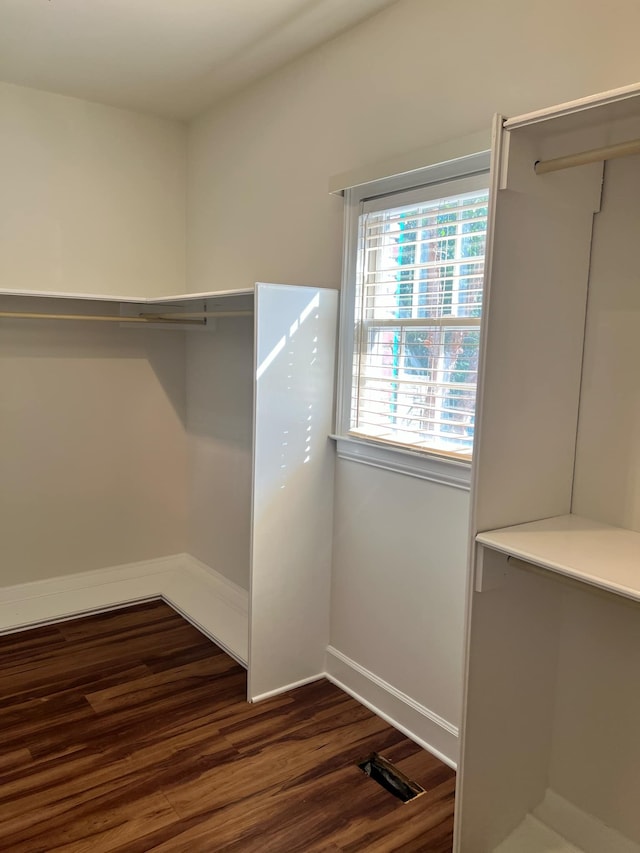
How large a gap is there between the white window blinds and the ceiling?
2.49 feet

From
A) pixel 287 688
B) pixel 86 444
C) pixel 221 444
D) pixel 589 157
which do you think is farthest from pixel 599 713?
pixel 86 444

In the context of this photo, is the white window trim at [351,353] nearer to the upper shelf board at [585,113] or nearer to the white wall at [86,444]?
the upper shelf board at [585,113]

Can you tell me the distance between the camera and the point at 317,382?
2.75 m

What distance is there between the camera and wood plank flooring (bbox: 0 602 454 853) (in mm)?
2025

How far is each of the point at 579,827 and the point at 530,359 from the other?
139cm

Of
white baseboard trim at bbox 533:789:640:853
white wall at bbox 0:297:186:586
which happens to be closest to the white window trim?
white baseboard trim at bbox 533:789:640:853

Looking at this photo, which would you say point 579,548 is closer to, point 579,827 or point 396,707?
point 579,827

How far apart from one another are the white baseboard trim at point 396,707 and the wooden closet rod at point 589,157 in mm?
1868

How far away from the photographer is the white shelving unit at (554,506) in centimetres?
165

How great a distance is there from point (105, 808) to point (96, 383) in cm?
226

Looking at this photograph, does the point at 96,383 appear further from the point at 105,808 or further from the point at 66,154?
the point at 105,808

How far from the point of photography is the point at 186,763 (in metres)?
2.36

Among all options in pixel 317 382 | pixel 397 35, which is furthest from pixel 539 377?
pixel 397 35

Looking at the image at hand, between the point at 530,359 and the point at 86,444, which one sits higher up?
the point at 530,359
